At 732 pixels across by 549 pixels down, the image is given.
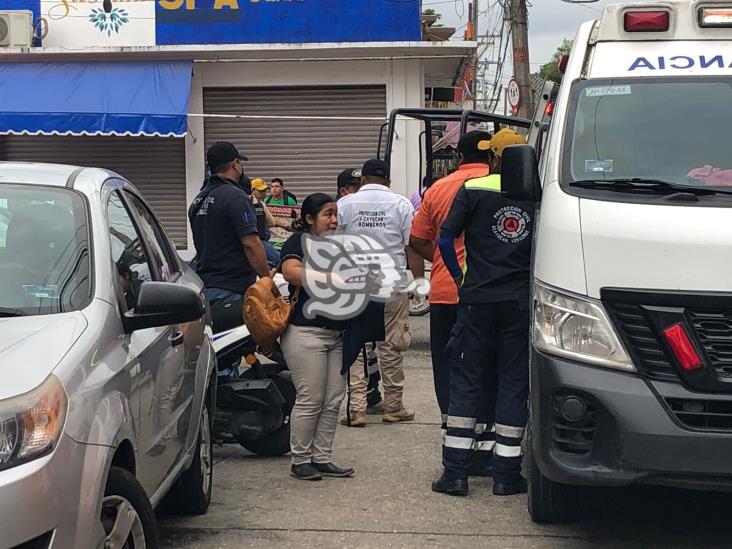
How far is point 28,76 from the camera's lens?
1608 centimetres

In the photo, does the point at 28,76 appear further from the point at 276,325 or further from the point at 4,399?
the point at 4,399

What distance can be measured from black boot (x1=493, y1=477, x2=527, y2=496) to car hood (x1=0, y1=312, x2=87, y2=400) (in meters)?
2.89

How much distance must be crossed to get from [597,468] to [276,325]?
7.19ft

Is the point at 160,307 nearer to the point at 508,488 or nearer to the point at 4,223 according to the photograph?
the point at 4,223

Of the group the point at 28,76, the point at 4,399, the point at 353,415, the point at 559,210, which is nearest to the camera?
the point at 4,399

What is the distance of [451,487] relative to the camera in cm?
561

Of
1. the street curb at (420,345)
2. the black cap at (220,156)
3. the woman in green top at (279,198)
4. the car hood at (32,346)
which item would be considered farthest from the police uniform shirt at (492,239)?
the woman in green top at (279,198)

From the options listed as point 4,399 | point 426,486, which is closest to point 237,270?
point 426,486

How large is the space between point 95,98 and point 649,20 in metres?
11.9

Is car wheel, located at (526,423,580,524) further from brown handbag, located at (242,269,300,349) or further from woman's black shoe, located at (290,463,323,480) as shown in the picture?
brown handbag, located at (242,269,300,349)

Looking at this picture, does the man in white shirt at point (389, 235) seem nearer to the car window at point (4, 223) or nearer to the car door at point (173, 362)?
the car door at point (173, 362)

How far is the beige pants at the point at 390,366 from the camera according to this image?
744 cm

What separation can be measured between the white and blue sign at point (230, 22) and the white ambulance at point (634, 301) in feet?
38.0

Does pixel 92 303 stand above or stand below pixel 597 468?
above
